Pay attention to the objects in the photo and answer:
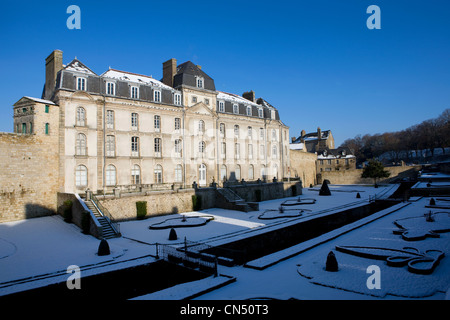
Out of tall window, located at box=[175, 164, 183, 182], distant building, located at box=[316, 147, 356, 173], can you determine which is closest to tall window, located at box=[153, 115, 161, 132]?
tall window, located at box=[175, 164, 183, 182]

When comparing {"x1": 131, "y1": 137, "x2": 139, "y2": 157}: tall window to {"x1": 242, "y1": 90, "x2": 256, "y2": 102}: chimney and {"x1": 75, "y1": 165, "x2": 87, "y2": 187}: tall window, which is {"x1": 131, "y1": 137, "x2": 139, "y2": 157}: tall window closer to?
{"x1": 75, "y1": 165, "x2": 87, "y2": 187}: tall window

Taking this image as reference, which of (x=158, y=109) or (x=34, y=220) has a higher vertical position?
(x=158, y=109)

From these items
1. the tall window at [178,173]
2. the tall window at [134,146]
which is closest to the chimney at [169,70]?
the tall window at [134,146]

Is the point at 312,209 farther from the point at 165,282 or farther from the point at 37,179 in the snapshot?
the point at 37,179

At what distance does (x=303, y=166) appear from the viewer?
54.8 meters

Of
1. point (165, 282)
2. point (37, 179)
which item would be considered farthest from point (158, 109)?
point (165, 282)

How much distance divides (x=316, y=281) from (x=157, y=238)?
1025 cm

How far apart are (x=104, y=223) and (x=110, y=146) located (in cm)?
994

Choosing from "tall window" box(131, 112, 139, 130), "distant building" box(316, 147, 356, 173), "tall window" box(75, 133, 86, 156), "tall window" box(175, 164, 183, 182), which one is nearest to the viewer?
"tall window" box(75, 133, 86, 156)

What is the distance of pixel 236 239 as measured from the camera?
1636cm

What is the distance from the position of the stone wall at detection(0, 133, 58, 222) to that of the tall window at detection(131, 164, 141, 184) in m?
6.26

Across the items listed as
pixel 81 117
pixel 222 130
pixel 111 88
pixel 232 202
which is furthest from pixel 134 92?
pixel 232 202

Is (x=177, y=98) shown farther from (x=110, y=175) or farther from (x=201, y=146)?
(x=110, y=175)

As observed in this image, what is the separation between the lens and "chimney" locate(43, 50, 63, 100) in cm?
2616
